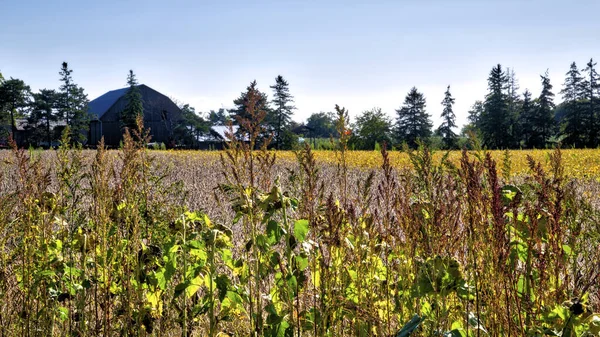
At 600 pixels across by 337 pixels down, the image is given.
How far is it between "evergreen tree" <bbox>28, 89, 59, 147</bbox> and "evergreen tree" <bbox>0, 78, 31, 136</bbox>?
1139mm

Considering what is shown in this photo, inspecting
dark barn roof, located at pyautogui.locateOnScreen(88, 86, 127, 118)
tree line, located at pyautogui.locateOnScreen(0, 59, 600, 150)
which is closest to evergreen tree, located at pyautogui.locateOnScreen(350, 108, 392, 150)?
tree line, located at pyautogui.locateOnScreen(0, 59, 600, 150)

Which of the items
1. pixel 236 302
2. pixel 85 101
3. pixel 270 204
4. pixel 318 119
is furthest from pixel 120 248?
pixel 318 119

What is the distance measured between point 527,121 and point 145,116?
138 ft

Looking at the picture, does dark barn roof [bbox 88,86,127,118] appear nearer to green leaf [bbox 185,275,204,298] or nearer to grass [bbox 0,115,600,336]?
grass [bbox 0,115,600,336]

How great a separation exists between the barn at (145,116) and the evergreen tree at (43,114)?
4226mm

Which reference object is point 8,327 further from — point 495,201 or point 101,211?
point 495,201

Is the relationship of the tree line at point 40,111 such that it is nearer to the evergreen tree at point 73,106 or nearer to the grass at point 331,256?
the evergreen tree at point 73,106

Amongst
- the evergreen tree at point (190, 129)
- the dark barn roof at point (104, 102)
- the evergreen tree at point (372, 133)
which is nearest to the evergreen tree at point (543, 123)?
the evergreen tree at point (372, 133)

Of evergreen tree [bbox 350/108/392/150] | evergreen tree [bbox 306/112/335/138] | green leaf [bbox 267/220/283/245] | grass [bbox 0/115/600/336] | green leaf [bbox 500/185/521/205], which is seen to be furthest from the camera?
evergreen tree [bbox 306/112/335/138]

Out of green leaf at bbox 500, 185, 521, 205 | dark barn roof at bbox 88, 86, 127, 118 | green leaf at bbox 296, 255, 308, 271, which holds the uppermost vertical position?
dark barn roof at bbox 88, 86, 127, 118

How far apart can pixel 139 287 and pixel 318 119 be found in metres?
111

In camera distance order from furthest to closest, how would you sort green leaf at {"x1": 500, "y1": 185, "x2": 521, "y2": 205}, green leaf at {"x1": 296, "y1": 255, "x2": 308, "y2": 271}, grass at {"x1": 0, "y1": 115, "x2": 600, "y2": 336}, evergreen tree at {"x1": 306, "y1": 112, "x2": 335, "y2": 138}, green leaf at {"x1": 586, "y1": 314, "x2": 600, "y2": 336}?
evergreen tree at {"x1": 306, "y1": 112, "x2": 335, "y2": 138}
green leaf at {"x1": 500, "y1": 185, "x2": 521, "y2": 205}
green leaf at {"x1": 296, "y1": 255, "x2": 308, "y2": 271}
grass at {"x1": 0, "y1": 115, "x2": 600, "y2": 336}
green leaf at {"x1": 586, "y1": 314, "x2": 600, "y2": 336}

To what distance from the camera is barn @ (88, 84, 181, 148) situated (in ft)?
171

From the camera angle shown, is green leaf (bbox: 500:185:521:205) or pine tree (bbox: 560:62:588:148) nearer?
green leaf (bbox: 500:185:521:205)
